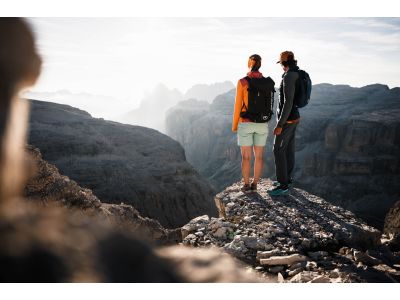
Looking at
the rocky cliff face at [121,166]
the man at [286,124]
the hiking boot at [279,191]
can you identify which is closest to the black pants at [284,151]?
the man at [286,124]

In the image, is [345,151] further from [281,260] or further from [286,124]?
[281,260]

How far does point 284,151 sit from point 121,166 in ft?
143

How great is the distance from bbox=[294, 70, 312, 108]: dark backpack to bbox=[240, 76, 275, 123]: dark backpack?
0.47m

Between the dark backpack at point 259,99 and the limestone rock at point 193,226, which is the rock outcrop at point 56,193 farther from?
the dark backpack at point 259,99

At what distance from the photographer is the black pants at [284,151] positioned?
655 cm

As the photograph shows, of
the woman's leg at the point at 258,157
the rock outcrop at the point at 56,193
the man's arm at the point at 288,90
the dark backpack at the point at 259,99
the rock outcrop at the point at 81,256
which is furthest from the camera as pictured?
the rock outcrop at the point at 56,193

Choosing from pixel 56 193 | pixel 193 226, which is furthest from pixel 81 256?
A: pixel 56 193

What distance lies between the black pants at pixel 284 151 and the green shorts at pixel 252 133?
11.7 inches

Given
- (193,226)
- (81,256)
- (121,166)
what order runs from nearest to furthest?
(81,256) < (193,226) < (121,166)

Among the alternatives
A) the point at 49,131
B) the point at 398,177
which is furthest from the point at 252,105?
the point at 398,177

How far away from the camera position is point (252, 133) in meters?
6.59

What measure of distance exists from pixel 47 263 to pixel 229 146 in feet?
398

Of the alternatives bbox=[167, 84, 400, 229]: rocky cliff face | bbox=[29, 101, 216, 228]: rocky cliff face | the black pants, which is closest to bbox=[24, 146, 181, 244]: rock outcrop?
the black pants

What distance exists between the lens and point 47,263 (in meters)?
1.05
